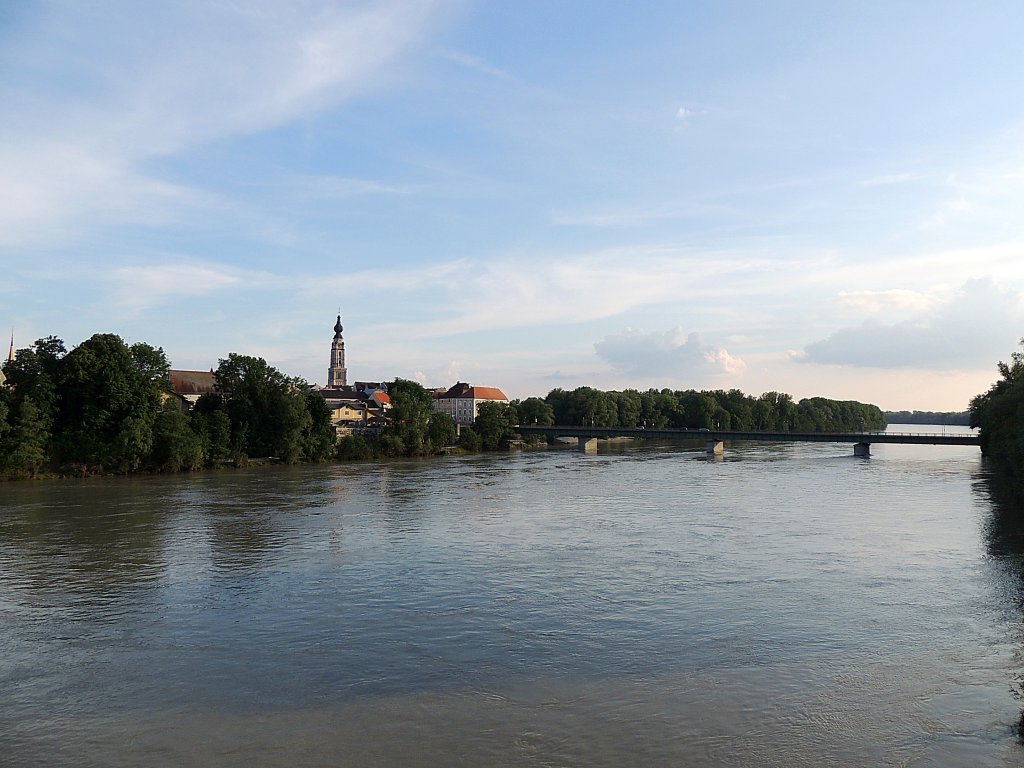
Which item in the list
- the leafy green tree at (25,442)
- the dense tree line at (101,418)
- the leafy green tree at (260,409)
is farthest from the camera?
the leafy green tree at (260,409)

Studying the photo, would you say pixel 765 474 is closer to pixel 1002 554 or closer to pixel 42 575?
pixel 1002 554

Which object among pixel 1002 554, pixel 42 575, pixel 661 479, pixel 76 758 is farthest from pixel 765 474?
pixel 76 758

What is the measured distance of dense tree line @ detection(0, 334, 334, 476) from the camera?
47.2 metres

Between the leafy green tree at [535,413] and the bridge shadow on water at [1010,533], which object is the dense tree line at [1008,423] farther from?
the leafy green tree at [535,413]

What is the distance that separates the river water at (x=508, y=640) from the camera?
10.9 m

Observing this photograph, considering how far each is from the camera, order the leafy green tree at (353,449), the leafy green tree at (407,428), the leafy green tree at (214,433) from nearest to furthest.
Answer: the leafy green tree at (214,433) < the leafy green tree at (353,449) < the leafy green tree at (407,428)

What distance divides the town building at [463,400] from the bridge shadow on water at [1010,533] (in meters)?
92.4

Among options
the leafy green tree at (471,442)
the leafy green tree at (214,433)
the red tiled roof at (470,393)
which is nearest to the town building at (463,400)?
the red tiled roof at (470,393)

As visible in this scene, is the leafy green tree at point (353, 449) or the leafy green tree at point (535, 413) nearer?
the leafy green tree at point (353, 449)

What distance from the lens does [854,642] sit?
15.1 m

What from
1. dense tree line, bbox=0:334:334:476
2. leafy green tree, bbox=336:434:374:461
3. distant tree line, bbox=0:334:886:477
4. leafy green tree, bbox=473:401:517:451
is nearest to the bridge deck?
leafy green tree, bbox=473:401:517:451

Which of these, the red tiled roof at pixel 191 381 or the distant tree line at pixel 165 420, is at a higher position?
the red tiled roof at pixel 191 381

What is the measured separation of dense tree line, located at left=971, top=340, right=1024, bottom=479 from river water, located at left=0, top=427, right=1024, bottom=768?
4.43 meters

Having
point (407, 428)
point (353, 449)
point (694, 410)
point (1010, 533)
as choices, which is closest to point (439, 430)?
point (407, 428)
